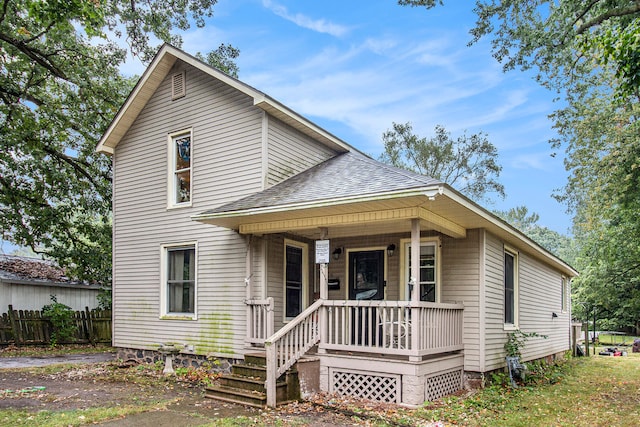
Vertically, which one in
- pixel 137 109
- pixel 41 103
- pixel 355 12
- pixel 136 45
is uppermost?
pixel 355 12

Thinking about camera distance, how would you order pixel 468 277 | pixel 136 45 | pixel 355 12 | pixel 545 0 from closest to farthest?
1. pixel 468 277
2. pixel 545 0
3. pixel 136 45
4. pixel 355 12

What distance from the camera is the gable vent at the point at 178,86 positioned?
11406mm

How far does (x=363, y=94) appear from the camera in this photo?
75.5 metres

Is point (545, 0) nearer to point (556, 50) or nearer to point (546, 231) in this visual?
point (556, 50)

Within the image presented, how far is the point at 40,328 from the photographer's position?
53.9ft

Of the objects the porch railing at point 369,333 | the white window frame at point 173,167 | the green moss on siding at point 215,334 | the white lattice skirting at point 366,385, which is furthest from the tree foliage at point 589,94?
the green moss on siding at point 215,334

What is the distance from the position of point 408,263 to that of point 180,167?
552 centimetres

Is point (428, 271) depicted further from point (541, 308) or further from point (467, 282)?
point (541, 308)

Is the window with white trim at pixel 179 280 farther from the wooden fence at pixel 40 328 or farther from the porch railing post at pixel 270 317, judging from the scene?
the wooden fence at pixel 40 328

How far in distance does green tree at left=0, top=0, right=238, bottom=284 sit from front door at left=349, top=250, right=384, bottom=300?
399 inches

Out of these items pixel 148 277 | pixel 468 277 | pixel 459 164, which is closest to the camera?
pixel 468 277

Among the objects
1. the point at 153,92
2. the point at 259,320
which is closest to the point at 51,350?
the point at 153,92

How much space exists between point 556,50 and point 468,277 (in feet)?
26.4

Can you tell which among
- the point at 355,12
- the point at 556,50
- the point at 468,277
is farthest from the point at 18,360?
the point at 355,12
